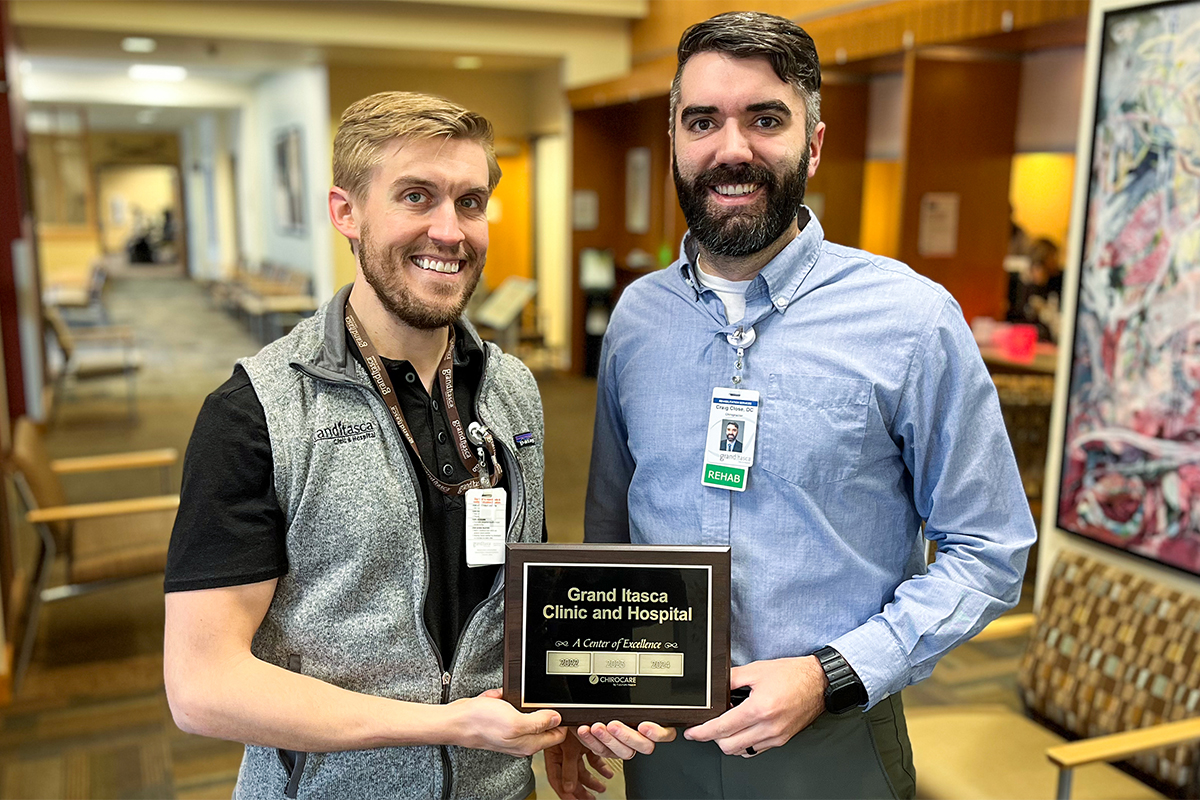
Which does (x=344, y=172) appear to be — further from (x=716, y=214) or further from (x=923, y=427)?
(x=923, y=427)

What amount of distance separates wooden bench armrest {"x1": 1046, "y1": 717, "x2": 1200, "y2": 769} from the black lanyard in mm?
1373

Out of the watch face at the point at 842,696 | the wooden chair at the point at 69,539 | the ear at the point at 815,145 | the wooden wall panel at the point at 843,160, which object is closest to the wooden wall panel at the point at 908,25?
the wooden wall panel at the point at 843,160

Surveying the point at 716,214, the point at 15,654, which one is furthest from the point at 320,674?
the point at 15,654

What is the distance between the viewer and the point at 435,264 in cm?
132

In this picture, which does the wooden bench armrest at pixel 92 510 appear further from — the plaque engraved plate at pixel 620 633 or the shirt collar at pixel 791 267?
the shirt collar at pixel 791 267

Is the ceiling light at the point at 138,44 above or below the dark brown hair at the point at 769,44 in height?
above

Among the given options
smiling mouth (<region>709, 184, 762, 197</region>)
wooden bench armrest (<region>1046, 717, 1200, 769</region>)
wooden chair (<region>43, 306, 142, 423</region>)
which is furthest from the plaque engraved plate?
wooden chair (<region>43, 306, 142, 423</region>)

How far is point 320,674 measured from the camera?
1298 millimetres

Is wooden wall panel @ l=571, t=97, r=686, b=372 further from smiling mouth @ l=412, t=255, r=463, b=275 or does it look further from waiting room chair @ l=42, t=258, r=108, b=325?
smiling mouth @ l=412, t=255, r=463, b=275

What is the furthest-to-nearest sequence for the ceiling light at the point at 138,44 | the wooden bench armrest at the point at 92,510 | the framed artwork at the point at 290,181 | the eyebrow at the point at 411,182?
1. the framed artwork at the point at 290,181
2. the ceiling light at the point at 138,44
3. the wooden bench armrest at the point at 92,510
4. the eyebrow at the point at 411,182

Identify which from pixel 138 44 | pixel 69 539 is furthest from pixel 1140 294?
pixel 138 44

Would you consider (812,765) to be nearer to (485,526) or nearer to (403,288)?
(485,526)

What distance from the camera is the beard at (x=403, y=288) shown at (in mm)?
1315

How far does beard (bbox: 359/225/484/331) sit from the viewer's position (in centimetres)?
132
